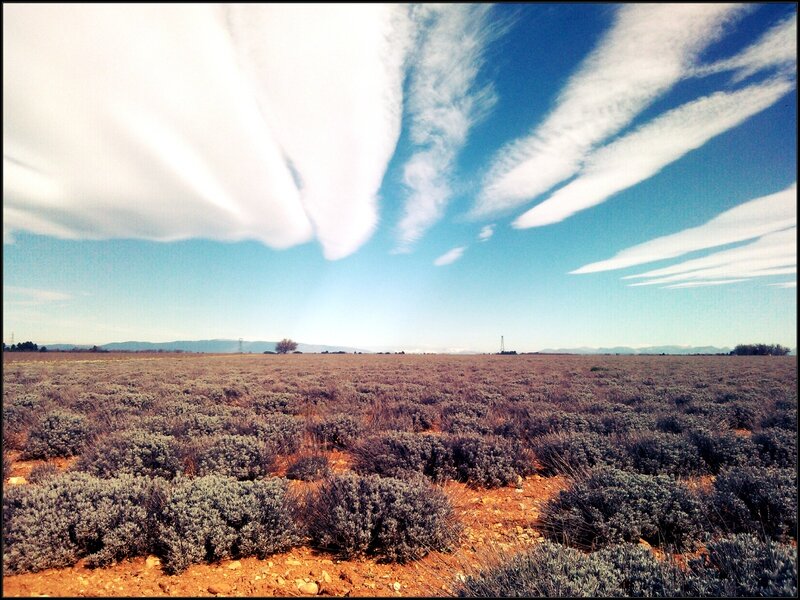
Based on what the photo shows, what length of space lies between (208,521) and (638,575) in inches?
167

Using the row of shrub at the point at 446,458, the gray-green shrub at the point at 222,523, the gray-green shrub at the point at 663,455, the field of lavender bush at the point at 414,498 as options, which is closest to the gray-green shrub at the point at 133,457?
the field of lavender bush at the point at 414,498

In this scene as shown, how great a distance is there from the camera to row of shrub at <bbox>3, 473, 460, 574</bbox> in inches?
158

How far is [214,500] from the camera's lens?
14.9ft

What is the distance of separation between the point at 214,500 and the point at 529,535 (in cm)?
400

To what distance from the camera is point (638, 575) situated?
3.37 m

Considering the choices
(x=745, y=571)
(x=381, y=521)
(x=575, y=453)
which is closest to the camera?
(x=745, y=571)

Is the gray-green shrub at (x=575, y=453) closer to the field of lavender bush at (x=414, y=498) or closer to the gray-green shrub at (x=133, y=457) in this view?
the field of lavender bush at (x=414, y=498)

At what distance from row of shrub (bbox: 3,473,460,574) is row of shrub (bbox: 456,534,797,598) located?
4.02 feet

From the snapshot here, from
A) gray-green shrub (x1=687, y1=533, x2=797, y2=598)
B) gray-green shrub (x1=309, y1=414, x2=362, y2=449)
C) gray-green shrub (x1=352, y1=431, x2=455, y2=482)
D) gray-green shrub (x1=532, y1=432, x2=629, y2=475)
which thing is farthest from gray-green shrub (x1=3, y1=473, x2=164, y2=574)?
gray-green shrub (x1=532, y1=432, x2=629, y2=475)

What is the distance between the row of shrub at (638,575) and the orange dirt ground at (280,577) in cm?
39

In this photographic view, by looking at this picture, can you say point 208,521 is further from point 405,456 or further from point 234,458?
point 405,456

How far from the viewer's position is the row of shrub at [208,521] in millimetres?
4020

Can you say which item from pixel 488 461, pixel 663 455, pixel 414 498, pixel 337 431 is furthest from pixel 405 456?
pixel 663 455

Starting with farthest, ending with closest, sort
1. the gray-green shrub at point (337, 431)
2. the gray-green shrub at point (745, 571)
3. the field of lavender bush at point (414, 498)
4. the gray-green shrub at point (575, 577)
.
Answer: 1. the gray-green shrub at point (337, 431)
2. the field of lavender bush at point (414, 498)
3. the gray-green shrub at point (575, 577)
4. the gray-green shrub at point (745, 571)
